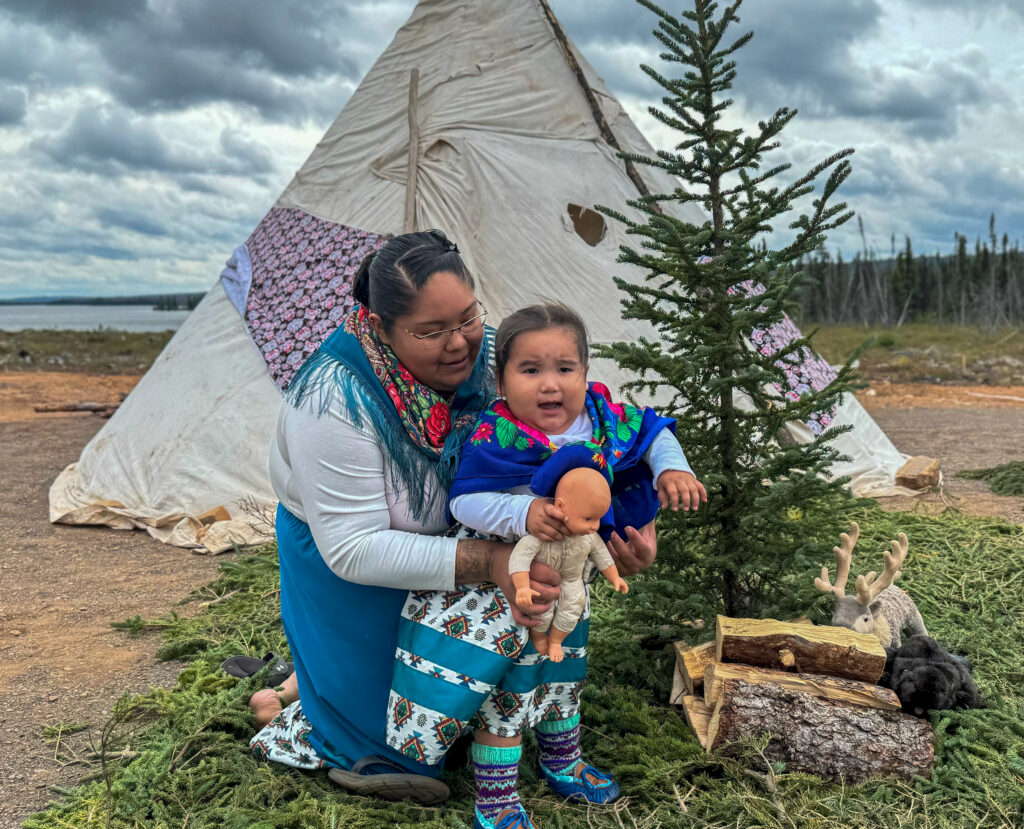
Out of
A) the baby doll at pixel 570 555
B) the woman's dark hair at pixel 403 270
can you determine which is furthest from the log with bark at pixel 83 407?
the baby doll at pixel 570 555

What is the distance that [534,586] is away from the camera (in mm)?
1923

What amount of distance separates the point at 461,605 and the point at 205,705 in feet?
4.32

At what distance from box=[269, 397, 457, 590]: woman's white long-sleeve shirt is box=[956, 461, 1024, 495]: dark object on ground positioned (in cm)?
501

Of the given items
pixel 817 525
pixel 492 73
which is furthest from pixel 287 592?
pixel 492 73

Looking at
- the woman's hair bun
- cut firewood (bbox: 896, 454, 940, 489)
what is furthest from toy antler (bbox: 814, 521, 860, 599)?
cut firewood (bbox: 896, 454, 940, 489)

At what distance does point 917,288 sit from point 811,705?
38.8 m

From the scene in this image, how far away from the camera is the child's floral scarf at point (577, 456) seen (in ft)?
6.35

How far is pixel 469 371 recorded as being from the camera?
7.51ft

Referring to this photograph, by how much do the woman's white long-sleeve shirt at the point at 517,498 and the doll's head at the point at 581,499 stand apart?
0.10 metres

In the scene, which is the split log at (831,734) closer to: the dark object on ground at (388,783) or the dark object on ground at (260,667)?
the dark object on ground at (388,783)

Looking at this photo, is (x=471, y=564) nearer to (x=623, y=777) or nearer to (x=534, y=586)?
(x=534, y=586)

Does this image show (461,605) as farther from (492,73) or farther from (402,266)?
(492,73)

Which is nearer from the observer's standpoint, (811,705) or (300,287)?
(811,705)

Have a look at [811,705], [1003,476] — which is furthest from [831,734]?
[1003,476]
